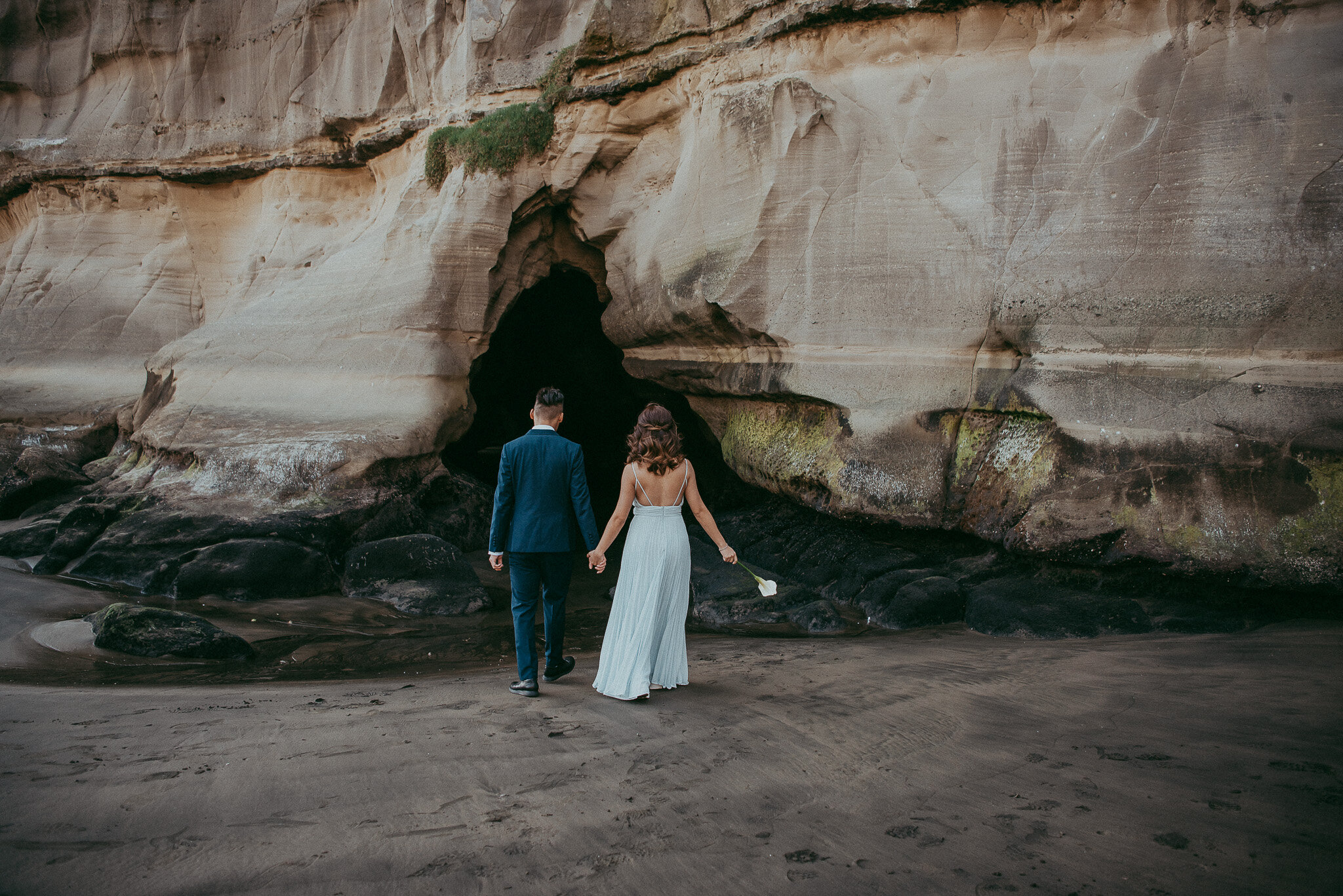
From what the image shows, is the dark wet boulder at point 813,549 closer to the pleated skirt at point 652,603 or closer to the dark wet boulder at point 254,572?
the pleated skirt at point 652,603

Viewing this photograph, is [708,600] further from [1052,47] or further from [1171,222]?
[1052,47]

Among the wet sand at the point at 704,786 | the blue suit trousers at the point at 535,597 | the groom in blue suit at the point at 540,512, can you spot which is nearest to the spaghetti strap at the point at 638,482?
the groom in blue suit at the point at 540,512

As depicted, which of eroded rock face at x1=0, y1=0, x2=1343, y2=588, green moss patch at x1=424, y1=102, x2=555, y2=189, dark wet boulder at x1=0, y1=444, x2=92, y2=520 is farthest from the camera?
green moss patch at x1=424, y1=102, x2=555, y2=189

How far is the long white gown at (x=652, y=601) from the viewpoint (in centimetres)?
407

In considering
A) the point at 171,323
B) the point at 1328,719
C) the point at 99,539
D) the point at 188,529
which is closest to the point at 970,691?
the point at 1328,719

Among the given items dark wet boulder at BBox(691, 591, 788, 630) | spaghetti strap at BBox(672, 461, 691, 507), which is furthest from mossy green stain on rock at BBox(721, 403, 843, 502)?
spaghetti strap at BBox(672, 461, 691, 507)

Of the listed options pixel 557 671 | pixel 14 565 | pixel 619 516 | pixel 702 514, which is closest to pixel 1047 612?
pixel 702 514

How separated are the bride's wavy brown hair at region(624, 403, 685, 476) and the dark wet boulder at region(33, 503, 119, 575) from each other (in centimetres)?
599

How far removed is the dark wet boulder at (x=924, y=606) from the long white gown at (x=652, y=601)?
228 centimetres

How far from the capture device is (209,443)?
27.6 ft

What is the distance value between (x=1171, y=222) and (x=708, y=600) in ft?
13.9

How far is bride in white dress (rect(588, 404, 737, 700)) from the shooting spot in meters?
4.09

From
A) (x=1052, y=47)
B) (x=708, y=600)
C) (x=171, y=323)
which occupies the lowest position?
(x=708, y=600)

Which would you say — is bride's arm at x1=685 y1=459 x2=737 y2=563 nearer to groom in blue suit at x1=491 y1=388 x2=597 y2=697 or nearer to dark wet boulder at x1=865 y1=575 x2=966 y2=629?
groom in blue suit at x1=491 y1=388 x2=597 y2=697
